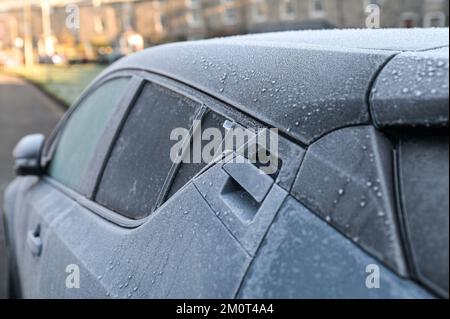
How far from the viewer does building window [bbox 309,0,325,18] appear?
119ft

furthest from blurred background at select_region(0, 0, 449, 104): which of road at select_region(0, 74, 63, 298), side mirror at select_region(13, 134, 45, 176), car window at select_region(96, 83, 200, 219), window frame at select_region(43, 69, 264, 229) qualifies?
car window at select_region(96, 83, 200, 219)

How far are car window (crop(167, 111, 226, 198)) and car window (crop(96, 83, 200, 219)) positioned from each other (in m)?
0.08

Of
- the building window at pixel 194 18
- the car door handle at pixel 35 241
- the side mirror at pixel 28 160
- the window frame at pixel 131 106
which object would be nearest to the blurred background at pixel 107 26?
the building window at pixel 194 18

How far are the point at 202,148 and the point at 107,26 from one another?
54199mm

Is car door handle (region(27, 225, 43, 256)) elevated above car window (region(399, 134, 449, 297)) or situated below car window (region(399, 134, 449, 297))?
below

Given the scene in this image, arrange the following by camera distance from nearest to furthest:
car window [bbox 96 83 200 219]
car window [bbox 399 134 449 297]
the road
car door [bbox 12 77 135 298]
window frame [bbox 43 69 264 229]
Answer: car window [bbox 399 134 449 297] → window frame [bbox 43 69 264 229] → car window [bbox 96 83 200 219] → car door [bbox 12 77 135 298] → the road

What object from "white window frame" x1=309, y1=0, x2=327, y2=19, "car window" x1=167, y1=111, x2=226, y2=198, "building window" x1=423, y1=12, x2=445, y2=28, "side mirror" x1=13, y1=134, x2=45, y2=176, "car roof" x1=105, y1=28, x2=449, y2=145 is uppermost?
"car roof" x1=105, y1=28, x2=449, y2=145

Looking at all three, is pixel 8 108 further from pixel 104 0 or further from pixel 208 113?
pixel 104 0

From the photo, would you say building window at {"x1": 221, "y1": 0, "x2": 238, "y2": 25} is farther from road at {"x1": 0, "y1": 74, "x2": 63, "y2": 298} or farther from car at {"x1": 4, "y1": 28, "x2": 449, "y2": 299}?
car at {"x1": 4, "y1": 28, "x2": 449, "y2": 299}

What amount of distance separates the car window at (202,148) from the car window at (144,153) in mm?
77

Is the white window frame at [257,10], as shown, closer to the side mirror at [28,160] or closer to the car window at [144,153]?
the side mirror at [28,160]
